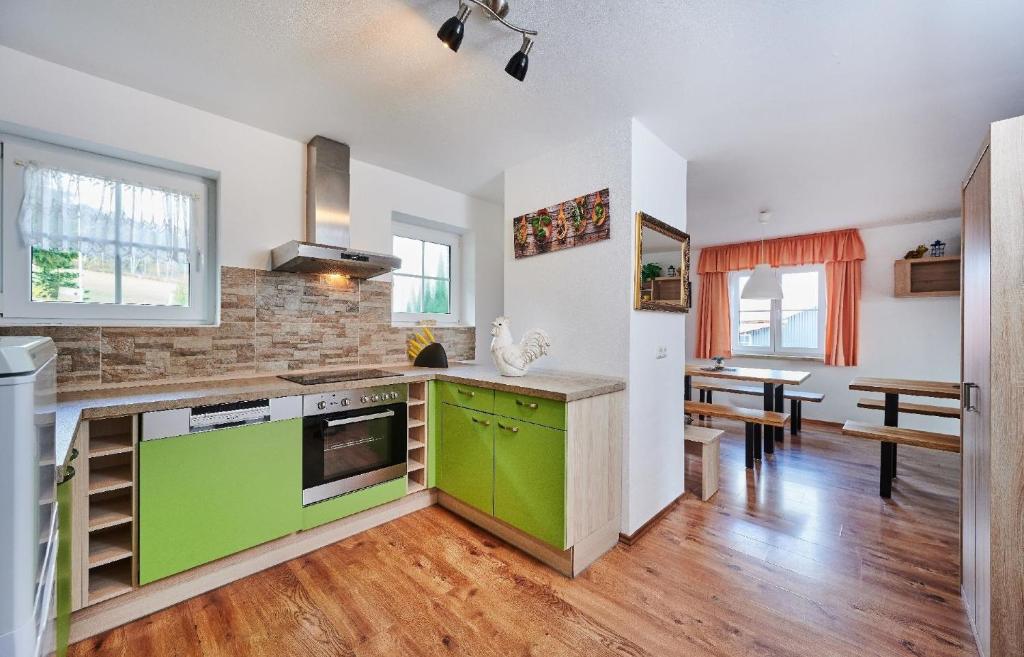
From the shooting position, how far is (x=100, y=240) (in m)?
2.00

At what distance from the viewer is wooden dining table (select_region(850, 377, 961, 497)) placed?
2.76 m

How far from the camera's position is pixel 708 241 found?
16.9 ft

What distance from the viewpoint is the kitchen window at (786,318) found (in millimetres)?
4938

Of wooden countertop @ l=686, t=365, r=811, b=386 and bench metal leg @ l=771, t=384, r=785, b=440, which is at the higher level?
wooden countertop @ l=686, t=365, r=811, b=386

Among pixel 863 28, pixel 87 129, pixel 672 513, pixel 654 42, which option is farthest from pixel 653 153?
pixel 87 129

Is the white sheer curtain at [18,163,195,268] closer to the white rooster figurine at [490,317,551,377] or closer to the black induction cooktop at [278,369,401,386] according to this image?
the black induction cooktop at [278,369,401,386]

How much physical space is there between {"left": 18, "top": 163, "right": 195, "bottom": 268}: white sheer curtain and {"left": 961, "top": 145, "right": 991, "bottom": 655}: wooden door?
351 centimetres

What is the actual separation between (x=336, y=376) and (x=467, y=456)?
2.88 feet

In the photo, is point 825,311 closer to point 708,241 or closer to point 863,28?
point 708,241

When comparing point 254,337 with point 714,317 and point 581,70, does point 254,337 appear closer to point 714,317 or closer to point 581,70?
point 581,70

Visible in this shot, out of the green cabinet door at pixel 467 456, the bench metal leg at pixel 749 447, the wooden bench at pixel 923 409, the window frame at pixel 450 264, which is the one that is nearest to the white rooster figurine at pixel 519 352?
the green cabinet door at pixel 467 456

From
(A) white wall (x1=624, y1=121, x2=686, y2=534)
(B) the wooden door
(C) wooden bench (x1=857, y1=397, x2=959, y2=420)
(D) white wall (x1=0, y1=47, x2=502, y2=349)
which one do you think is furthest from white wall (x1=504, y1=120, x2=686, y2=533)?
(C) wooden bench (x1=857, y1=397, x2=959, y2=420)

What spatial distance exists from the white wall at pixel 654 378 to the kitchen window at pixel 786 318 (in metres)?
3.03

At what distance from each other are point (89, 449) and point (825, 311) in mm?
6298
